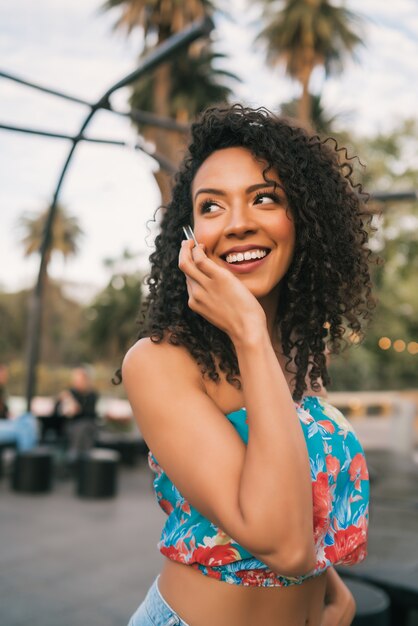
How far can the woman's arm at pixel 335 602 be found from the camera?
5.36 ft

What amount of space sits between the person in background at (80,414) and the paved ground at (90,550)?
0.88m

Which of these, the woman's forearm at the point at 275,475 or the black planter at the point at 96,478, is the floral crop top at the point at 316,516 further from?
the black planter at the point at 96,478

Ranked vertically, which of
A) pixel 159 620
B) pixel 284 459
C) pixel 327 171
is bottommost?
pixel 159 620

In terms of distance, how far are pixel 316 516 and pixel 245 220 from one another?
613mm

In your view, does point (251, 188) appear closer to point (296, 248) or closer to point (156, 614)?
point (296, 248)

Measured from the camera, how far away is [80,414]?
10.9 meters

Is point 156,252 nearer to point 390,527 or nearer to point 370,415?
point 390,527

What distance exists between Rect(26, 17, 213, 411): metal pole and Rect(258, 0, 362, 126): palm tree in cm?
1263

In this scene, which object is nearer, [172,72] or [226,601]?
[226,601]

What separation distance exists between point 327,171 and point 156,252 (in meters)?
0.46

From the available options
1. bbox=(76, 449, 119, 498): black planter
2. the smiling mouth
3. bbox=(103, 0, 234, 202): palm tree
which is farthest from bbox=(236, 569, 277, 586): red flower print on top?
bbox=(103, 0, 234, 202): palm tree

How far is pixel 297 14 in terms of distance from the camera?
20781mm

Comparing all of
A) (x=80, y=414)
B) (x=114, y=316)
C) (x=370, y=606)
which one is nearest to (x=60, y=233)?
Result: (x=114, y=316)

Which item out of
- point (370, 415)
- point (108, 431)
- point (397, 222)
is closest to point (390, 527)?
point (108, 431)
